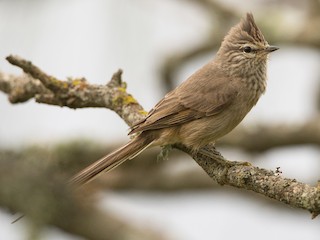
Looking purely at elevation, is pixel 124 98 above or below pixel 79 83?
below

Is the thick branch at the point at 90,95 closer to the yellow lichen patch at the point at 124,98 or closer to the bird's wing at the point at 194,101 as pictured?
the yellow lichen patch at the point at 124,98

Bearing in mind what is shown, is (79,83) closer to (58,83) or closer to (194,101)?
(58,83)

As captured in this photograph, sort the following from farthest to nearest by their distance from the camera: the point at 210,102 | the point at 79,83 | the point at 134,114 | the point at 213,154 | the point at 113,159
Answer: the point at 210,102 → the point at 79,83 → the point at 134,114 → the point at 113,159 → the point at 213,154

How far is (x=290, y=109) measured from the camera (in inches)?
417

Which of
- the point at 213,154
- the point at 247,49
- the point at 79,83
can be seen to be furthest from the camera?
the point at 247,49

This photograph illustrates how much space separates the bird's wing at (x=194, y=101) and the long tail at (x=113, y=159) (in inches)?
8.3

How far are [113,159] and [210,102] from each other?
1.04m

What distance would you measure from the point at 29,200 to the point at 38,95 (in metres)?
2.11

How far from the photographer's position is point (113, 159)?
5520mm

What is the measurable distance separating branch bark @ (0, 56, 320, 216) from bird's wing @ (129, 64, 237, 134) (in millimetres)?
253

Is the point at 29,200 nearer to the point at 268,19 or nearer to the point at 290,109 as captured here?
the point at 268,19

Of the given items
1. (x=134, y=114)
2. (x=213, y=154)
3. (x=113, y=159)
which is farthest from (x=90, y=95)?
(x=213, y=154)

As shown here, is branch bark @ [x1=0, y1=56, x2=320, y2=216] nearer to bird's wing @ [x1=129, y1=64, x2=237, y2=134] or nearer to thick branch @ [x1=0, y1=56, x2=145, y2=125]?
thick branch @ [x1=0, y1=56, x2=145, y2=125]

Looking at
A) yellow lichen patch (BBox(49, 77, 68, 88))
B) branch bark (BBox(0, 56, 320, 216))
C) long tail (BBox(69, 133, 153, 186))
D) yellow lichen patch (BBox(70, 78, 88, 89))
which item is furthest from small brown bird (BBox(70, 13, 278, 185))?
yellow lichen patch (BBox(49, 77, 68, 88))
